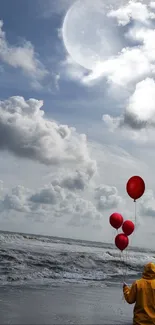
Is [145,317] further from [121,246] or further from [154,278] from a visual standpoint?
[121,246]

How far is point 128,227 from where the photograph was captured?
25.6 ft

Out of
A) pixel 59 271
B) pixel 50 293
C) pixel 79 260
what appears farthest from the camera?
pixel 79 260

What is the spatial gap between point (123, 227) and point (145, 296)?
244 centimetres

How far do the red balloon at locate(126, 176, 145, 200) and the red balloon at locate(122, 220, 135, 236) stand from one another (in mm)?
550

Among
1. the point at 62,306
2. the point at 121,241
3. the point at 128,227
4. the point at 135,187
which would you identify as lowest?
the point at 62,306

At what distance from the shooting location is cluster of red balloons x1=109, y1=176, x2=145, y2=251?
7.61m

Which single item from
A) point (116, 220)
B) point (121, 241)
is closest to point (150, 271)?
point (121, 241)

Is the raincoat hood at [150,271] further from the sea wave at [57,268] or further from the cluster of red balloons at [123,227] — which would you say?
the sea wave at [57,268]

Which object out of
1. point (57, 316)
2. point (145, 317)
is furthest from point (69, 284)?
point (145, 317)

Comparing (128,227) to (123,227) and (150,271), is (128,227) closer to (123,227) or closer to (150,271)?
(123,227)

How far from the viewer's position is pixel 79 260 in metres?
19.0

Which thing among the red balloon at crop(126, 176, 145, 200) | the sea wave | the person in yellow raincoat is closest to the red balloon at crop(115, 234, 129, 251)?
the red balloon at crop(126, 176, 145, 200)

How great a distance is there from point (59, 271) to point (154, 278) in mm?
10659

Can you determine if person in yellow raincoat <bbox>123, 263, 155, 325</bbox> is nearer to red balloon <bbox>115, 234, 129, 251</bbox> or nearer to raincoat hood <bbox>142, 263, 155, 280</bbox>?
raincoat hood <bbox>142, 263, 155, 280</bbox>
